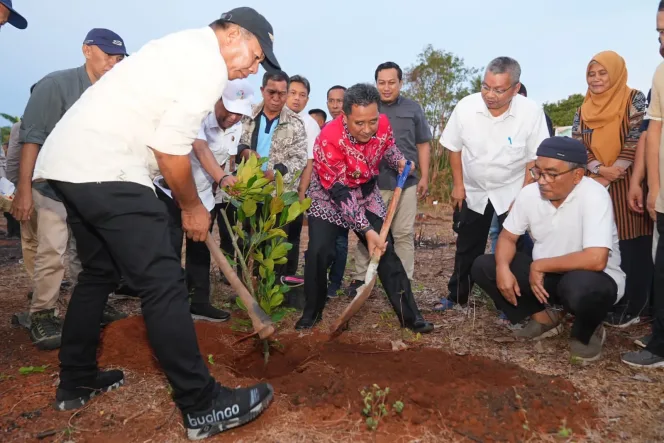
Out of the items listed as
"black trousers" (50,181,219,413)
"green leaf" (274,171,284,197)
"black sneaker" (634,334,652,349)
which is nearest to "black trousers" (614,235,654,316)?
"black sneaker" (634,334,652,349)

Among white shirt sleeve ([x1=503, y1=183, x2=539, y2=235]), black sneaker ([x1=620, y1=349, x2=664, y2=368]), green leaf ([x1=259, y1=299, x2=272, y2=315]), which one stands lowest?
black sneaker ([x1=620, y1=349, x2=664, y2=368])

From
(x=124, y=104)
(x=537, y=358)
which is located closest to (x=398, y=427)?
(x=537, y=358)

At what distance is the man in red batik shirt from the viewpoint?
10.9ft

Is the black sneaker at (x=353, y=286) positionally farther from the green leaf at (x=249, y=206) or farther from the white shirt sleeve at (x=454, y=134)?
the green leaf at (x=249, y=206)

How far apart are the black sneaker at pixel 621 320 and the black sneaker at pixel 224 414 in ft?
8.48

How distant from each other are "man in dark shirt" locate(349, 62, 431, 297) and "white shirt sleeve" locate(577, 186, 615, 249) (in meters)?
1.59

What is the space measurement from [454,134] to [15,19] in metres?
2.96

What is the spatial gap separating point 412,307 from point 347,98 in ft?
4.72

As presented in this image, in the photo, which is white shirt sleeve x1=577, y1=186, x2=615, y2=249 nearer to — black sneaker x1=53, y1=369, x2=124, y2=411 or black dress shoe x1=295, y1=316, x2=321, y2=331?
black dress shoe x1=295, y1=316, x2=321, y2=331

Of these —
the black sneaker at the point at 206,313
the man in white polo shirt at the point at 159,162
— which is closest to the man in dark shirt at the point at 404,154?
the black sneaker at the point at 206,313

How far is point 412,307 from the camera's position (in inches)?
139

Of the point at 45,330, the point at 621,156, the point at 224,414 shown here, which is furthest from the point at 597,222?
the point at 45,330

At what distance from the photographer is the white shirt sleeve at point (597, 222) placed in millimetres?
2957

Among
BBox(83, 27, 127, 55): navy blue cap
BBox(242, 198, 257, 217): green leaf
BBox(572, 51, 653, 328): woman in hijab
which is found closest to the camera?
BBox(242, 198, 257, 217): green leaf
